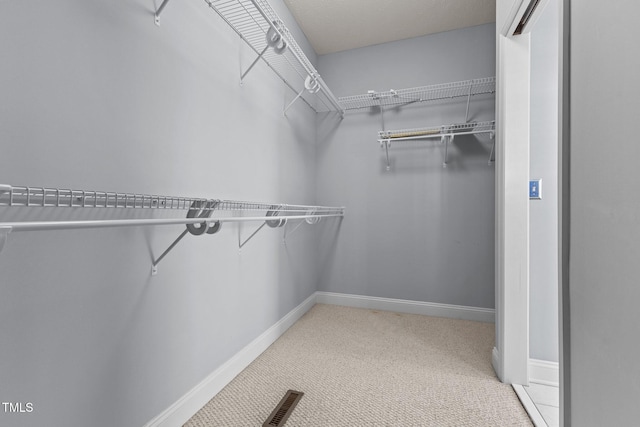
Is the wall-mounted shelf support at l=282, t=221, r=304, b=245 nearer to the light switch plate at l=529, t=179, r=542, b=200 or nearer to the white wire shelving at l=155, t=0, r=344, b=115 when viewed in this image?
the white wire shelving at l=155, t=0, r=344, b=115

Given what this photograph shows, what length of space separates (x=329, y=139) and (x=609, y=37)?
7.19 feet

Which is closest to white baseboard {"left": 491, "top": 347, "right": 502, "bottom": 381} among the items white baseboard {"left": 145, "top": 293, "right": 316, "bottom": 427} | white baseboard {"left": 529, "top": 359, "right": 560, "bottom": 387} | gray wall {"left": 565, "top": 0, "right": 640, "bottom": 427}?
white baseboard {"left": 529, "top": 359, "right": 560, "bottom": 387}

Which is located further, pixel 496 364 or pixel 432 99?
pixel 432 99

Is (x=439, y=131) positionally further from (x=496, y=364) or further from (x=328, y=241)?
(x=496, y=364)

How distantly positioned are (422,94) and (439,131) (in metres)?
0.37

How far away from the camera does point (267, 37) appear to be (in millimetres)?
1293

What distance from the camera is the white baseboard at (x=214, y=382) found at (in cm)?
114

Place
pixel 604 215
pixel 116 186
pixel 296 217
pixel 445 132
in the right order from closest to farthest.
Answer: pixel 604 215 → pixel 116 186 → pixel 296 217 → pixel 445 132

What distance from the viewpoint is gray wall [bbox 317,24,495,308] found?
7.71ft

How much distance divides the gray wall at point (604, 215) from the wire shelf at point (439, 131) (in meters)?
1.50

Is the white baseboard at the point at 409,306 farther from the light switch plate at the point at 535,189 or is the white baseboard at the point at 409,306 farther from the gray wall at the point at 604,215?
the gray wall at the point at 604,215

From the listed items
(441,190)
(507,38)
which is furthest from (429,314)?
(507,38)

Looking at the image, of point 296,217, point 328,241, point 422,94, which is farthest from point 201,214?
point 422,94

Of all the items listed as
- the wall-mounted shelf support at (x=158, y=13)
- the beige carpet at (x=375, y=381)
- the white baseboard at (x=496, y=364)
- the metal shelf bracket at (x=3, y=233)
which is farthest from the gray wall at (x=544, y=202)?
the metal shelf bracket at (x=3, y=233)
